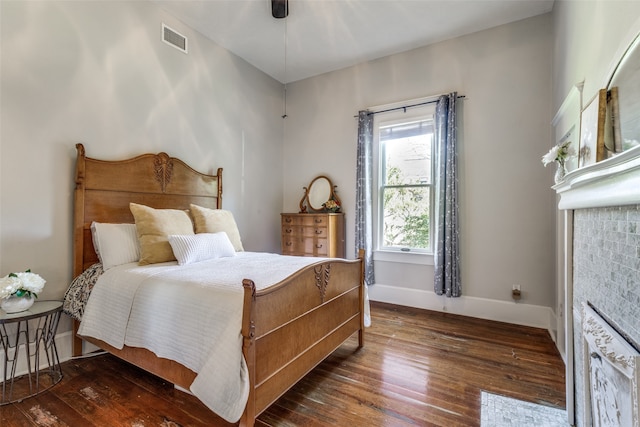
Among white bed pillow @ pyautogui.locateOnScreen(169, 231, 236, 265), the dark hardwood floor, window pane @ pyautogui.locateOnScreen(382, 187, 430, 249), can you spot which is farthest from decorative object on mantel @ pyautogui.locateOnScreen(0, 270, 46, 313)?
window pane @ pyautogui.locateOnScreen(382, 187, 430, 249)

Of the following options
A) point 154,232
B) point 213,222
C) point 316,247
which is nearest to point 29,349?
point 154,232

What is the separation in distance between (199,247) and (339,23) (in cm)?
273

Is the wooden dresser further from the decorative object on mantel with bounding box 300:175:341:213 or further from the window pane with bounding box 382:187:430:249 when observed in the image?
the window pane with bounding box 382:187:430:249

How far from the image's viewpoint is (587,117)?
175 centimetres

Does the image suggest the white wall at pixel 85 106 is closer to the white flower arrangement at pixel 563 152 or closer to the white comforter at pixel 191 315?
the white comforter at pixel 191 315

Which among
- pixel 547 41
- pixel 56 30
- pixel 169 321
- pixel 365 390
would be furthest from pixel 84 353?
pixel 547 41

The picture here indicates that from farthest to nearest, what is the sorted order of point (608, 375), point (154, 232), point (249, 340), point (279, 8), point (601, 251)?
1. point (279, 8)
2. point (154, 232)
3. point (249, 340)
4. point (601, 251)
5. point (608, 375)

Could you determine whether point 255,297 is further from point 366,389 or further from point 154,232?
point 154,232

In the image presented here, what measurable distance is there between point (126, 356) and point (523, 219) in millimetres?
3706

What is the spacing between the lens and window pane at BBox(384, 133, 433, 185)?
372 cm

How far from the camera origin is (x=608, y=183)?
1130 millimetres

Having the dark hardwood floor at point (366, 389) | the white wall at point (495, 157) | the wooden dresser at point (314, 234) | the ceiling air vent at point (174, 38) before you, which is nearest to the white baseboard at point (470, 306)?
the white wall at point (495, 157)

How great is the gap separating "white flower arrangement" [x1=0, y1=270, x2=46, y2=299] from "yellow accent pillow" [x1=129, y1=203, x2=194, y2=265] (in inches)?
23.4

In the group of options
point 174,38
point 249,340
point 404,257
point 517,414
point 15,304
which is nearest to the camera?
point 249,340
